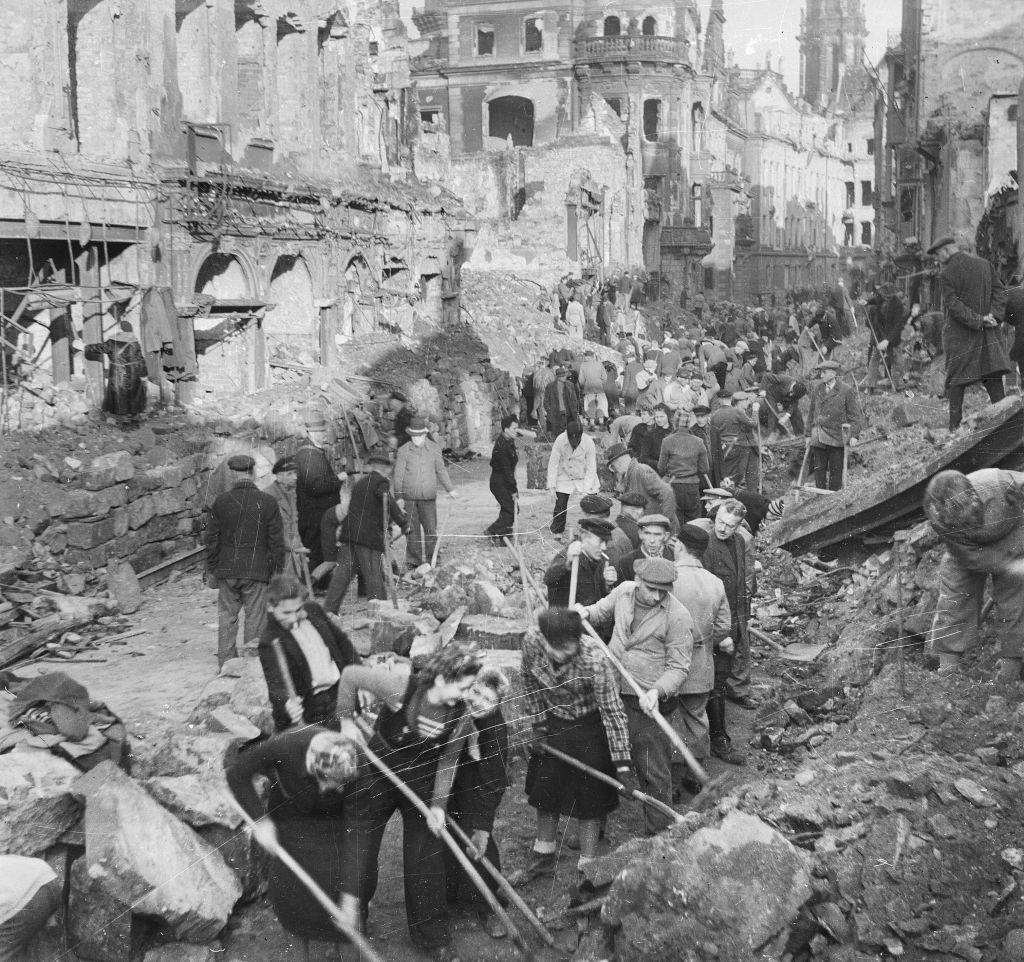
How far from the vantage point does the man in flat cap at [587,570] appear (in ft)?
26.6

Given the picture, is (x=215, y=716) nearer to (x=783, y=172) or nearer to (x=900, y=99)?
(x=900, y=99)

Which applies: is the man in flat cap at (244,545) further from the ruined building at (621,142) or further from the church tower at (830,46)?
the church tower at (830,46)

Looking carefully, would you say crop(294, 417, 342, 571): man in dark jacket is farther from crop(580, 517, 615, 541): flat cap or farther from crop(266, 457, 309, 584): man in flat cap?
crop(580, 517, 615, 541): flat cap

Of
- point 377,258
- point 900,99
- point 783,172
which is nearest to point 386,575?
point 377,258

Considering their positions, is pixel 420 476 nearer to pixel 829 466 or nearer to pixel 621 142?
pixel 829 466

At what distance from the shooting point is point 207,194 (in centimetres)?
1900

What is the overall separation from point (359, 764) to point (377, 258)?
20104 mm

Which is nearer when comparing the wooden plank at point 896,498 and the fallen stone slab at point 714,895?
the fallen stone slab at point 714,895

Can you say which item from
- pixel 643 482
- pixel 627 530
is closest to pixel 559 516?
pixel 643 482

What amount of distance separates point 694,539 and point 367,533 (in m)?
3.60

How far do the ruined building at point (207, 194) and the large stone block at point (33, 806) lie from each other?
818 cm

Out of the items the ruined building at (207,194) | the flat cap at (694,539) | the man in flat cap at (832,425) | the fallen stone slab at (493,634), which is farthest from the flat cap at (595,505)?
the ruined building at (207,194)

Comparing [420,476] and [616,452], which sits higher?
[616,452]

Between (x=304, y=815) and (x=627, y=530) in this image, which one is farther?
(x=627, y=530)
